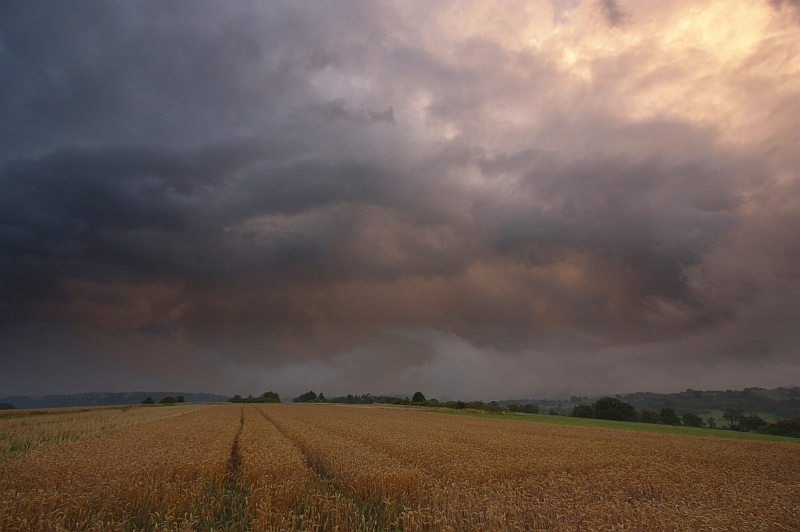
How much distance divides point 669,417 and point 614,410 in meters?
14.8

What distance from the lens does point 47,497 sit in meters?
8.19

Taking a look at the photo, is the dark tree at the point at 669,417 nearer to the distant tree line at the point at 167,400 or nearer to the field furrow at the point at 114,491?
the field furrow at the point at 114,491

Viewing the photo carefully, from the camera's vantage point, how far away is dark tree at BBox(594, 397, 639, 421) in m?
107

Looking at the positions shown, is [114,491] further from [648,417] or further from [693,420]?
[693,420]

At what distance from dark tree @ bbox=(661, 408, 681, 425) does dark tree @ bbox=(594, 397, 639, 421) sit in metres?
7.18

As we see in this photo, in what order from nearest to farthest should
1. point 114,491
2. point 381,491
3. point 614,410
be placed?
point 114,491
point 381,491
point 614,410

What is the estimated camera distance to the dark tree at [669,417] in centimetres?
10550

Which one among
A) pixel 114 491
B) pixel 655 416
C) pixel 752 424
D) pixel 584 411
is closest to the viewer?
pixel 114 491

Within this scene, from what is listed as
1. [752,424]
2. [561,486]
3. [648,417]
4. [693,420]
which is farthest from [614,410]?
[561,486]

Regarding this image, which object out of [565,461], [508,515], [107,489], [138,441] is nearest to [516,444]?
[565,461]

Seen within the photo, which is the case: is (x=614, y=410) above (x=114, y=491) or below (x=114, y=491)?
below

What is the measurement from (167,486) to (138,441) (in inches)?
484

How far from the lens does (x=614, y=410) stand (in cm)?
10856

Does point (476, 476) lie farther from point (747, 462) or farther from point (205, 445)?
point (747, 462)
